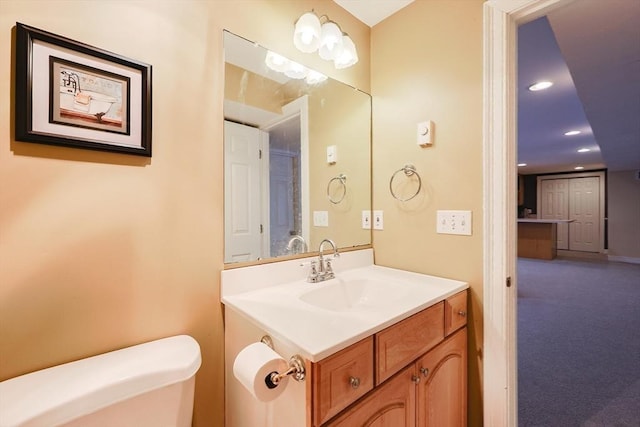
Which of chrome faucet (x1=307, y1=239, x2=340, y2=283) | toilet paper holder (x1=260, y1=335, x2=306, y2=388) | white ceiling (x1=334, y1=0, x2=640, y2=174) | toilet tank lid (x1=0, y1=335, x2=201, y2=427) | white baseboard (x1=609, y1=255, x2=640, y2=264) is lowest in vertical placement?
white baseboard (x1=609, y1=255, x2=640, y2=264)

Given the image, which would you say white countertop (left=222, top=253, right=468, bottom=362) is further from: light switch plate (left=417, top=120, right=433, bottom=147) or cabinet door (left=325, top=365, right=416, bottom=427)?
light switch plate (left=417, top=120, right=433, bottom=147)

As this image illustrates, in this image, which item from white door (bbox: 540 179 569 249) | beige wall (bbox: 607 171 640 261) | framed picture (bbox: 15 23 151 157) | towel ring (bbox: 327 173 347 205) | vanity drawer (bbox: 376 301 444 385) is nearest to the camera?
framed picture (bbox: 15 23 151 157)

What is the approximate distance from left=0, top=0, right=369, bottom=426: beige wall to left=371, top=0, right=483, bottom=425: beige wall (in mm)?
770

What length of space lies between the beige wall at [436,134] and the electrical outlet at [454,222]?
1.0 inches

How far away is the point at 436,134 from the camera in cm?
139

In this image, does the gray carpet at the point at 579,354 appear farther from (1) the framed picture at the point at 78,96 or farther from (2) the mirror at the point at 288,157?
(1) the framed picture at the point at 78,96

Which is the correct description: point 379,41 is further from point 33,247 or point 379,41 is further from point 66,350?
point 66,350

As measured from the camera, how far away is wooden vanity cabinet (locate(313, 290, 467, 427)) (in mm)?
799

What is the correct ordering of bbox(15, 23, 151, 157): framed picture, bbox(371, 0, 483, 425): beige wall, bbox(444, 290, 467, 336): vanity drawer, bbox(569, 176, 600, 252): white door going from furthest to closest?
bbox(569, 176, 600, 252): white door < bbox(371, 0, 483, 425): beige wall < bbox(444, 290, 467, 336): vanity drawer < bbox(15, 23, 151, 157): framed picture

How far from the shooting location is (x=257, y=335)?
911 mm

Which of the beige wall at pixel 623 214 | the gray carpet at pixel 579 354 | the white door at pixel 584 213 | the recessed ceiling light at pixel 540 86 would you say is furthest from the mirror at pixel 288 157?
the white door at pixel 584 213

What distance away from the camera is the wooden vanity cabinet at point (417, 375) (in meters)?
0.80

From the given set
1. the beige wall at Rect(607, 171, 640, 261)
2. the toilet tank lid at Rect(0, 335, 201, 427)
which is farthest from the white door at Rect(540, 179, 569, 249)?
the toilet tank lid at Rect(0, 335, 201, 427)

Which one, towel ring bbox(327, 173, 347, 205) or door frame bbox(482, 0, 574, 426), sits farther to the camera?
towel ring bbox(327, 173, 347, 205)
